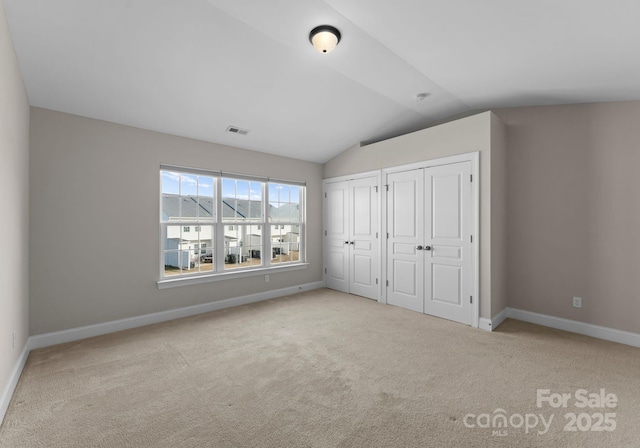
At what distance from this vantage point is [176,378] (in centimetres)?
244

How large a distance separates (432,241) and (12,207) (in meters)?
4.38

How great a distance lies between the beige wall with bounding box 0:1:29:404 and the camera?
1992 mm

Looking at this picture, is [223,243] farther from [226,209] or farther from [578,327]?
[578,327]

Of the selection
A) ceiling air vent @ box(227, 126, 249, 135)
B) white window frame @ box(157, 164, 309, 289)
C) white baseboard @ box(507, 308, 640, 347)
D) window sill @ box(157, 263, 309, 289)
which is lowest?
white baseboard @ box(507, 308, 640, 347)

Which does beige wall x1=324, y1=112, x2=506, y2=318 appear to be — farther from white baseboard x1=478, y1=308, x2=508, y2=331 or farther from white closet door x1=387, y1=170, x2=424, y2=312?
white closet door x1=387, y1=170, x2=424, y2=312

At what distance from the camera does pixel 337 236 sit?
545cm

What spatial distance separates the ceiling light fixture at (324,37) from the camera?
7.92 ft

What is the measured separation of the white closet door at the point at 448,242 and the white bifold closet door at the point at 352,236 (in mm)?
930

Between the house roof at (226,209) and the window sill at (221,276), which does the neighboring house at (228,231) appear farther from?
the window sill at (221,276)

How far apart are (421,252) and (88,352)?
160 inches

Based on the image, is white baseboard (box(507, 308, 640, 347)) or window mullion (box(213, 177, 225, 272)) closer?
white baseboard (box(507, 308, 640, 347))

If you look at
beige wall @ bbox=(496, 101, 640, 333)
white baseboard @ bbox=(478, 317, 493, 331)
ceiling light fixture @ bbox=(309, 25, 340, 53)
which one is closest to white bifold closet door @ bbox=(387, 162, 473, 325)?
white baseboard @ bbox=(478, 317, 493, 331)

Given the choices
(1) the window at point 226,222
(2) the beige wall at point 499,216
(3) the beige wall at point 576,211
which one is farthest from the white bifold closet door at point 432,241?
(1) the window at point 226,222

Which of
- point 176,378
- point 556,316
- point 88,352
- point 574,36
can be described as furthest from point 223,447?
point 556,316
